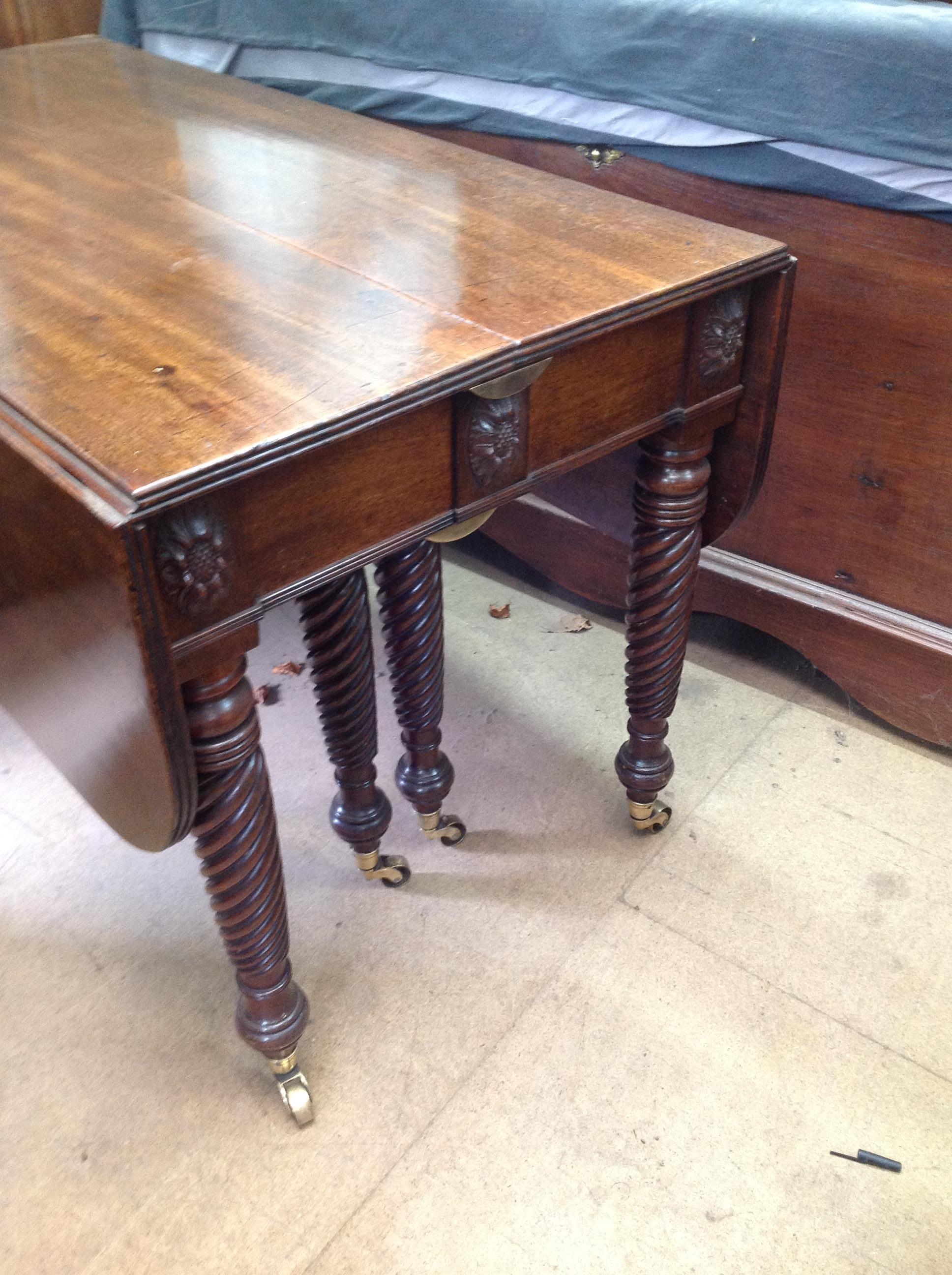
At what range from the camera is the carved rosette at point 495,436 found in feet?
3.06

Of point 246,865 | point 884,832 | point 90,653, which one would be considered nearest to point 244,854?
point 246,865

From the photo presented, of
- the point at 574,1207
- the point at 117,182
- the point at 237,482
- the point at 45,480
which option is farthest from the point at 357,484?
the point at 574,1207

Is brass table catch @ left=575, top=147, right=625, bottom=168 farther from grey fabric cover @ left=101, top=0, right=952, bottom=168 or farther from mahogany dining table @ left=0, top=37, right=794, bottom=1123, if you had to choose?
mahogany dining table @ left=0, top=37, right=794, bottom=1123

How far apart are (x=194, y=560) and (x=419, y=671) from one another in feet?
1.85

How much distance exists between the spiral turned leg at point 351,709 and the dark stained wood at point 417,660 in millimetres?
39

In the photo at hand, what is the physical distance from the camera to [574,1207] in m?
1.08

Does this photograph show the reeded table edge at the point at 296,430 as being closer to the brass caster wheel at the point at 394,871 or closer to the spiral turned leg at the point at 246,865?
the spiral turned leg at the point at 246,865

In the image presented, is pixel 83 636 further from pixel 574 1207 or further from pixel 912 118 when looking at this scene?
pixel 912 118

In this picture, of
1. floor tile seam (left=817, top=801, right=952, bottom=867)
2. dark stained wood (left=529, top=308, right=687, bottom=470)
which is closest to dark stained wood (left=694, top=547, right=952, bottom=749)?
floor tile seam (left=817, top=801, right=952, bottom=867)

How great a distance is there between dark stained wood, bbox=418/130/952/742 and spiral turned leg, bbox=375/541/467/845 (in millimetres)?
303

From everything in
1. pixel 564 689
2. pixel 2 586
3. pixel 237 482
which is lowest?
pixel 564 689

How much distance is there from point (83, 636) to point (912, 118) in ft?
3.41

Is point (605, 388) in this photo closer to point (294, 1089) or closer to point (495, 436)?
point (495, 436)

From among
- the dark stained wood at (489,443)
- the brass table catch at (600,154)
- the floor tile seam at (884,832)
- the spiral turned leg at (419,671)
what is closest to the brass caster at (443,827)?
the spiral turned leg at (419,671)
